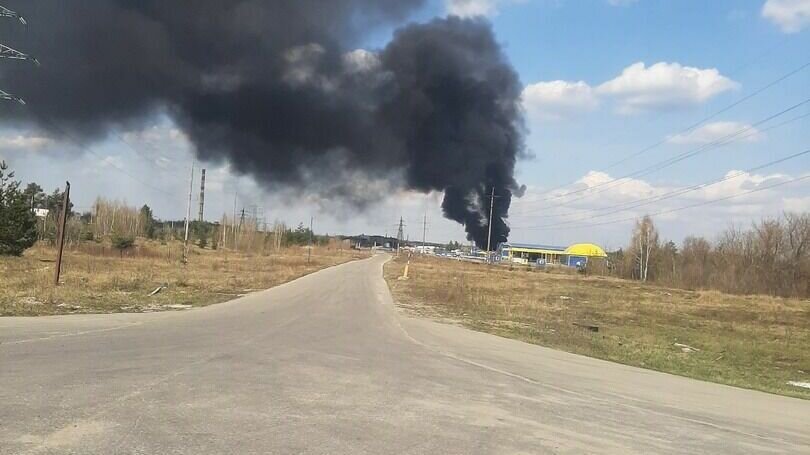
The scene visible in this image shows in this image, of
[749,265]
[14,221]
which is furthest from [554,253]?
[14,221]

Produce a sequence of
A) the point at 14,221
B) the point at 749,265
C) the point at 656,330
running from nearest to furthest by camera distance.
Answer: the point at 656,330 → the point at 14,221 → the point at 749,265

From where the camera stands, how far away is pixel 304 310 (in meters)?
21.0

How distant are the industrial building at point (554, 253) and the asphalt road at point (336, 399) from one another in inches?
4387

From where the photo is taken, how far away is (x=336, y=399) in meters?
7.57

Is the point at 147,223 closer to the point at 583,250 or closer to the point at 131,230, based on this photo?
the point at 131,230

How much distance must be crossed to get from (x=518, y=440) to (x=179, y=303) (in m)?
18.8

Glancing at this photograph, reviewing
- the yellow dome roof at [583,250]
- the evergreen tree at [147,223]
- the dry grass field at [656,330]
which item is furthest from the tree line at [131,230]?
the yellow dome roof at [583,250]

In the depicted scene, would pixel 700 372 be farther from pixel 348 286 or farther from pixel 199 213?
pixel 199 213

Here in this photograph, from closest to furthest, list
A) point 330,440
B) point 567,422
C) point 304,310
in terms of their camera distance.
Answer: point 330,440 → point 567,422 → point 304,310

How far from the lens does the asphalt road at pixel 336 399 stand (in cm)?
573

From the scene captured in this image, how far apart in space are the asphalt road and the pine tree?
30035mm

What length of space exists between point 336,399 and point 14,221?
41.2 m

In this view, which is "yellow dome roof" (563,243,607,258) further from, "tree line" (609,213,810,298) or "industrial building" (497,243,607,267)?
"tree line" (609,213,810,298)

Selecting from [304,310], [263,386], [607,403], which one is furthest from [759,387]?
[304,310]
